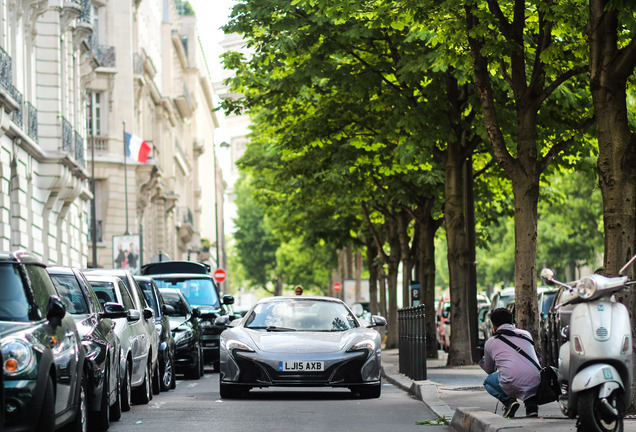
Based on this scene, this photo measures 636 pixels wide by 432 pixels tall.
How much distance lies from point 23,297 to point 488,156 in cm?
1973

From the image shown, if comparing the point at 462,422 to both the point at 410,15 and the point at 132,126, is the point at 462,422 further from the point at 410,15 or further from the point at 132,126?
the point at 132,126

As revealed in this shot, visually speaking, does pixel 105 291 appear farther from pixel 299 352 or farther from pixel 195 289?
pixel 195 289

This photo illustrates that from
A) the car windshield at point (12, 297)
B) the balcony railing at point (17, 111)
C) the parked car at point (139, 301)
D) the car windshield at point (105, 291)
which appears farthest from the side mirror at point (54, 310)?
the balcony railing at point (17, 111)

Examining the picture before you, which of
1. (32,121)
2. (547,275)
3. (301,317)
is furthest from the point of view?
(32,121)

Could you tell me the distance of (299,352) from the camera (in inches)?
664

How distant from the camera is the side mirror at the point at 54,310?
10.2 meters

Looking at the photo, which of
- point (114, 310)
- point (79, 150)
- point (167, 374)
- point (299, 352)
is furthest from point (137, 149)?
point (114, 310)

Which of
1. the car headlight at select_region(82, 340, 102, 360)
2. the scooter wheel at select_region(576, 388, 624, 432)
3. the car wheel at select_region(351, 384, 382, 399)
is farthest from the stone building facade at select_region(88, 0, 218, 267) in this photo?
the scooter wheel at select_region(576, 388, 624, 432)

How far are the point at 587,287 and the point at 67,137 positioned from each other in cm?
3100

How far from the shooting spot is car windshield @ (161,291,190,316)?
2441 cm

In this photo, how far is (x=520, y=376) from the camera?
11906 mm

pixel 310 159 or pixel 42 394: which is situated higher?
pixel 310 159

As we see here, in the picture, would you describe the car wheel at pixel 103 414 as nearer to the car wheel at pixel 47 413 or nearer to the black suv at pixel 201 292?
the car wheel at pixel 47 413

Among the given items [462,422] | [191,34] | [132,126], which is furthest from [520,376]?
[191,34]
